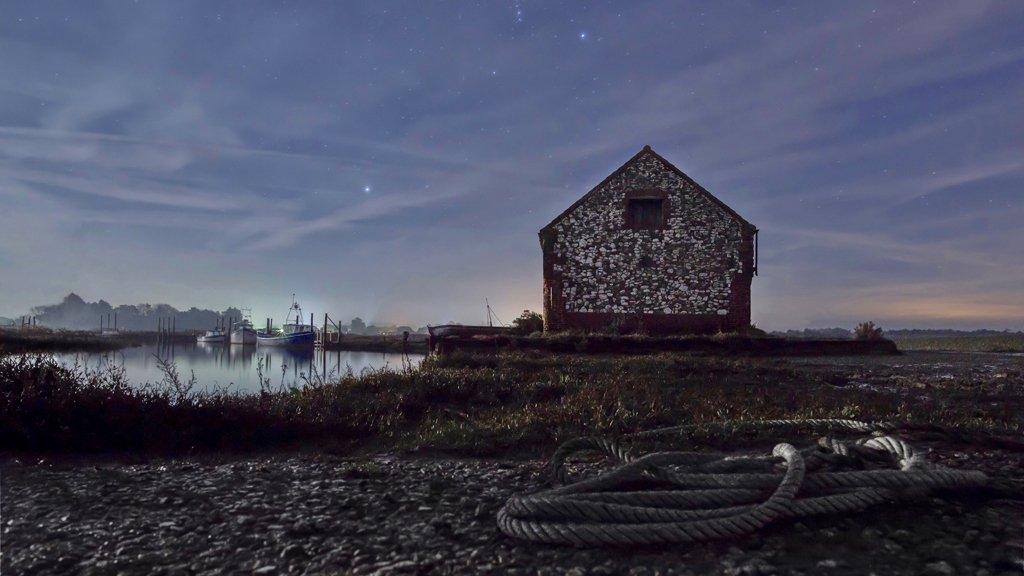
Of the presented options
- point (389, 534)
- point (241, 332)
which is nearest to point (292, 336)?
point (241, 332)

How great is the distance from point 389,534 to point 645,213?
23524 mm

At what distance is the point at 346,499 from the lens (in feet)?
14.2

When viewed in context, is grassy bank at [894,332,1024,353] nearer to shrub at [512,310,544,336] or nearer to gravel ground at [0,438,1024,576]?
shrub at [512,310,544,336]

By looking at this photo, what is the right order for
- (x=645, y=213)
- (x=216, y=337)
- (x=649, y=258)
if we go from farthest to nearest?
(x=216, y=337) < (x=645, y=213) < (x=649, y=258)

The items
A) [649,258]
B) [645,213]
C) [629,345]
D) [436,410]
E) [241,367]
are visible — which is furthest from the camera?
[241,367]

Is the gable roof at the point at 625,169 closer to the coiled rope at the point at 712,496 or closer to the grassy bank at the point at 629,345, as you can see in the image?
the grassy bank at the point at 629,345

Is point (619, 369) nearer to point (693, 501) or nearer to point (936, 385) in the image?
point (936, 385)

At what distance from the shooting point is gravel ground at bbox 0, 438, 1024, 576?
3.03 metres

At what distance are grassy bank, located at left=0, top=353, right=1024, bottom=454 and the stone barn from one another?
13.2 meters

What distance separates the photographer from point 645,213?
25.8 meters

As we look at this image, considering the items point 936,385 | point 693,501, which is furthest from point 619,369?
point 693,501

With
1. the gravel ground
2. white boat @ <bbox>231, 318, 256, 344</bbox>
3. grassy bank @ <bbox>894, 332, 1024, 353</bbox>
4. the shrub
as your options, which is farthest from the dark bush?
white boat @ <bbox>231, 318, 256, 344</bbox>

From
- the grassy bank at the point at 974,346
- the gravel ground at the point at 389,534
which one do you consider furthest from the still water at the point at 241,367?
the grassy bank at the point at 974,346

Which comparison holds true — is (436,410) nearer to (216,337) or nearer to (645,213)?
(645,213)
